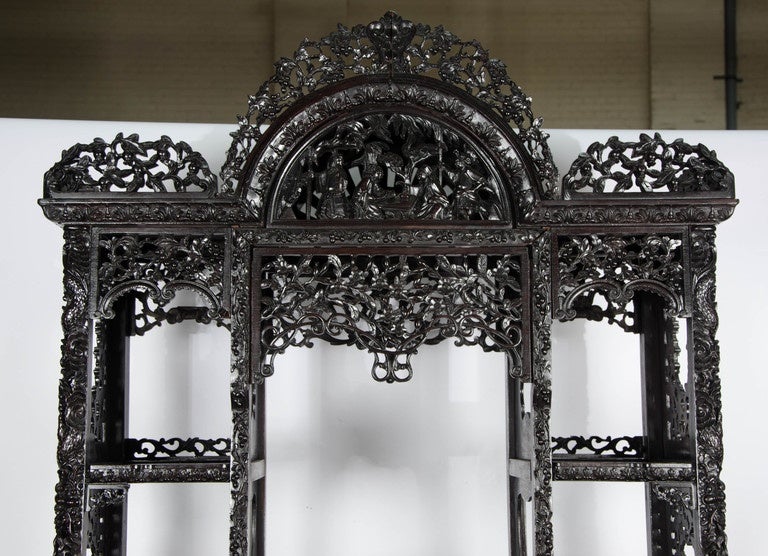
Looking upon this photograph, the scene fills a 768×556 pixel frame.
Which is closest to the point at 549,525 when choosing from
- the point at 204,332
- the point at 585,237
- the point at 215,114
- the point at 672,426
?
the point at 672,426

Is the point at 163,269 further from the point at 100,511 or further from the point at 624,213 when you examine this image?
the point at 624,213

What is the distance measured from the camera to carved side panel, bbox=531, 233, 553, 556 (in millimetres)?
2330

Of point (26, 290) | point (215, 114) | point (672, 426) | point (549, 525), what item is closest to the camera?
point (549, 525)

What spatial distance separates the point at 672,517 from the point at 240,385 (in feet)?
5.08

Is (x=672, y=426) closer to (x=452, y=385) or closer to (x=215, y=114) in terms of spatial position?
(x=452, y=385)

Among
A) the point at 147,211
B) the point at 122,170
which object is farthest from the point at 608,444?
the point at 122,170

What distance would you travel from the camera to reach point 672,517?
273cm

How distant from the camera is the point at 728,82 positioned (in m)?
5.04

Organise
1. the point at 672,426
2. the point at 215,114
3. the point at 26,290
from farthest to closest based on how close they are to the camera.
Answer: the point at 215,114, the point at 26,290, the point at 672,426

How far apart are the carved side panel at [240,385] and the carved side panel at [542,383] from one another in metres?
0.84

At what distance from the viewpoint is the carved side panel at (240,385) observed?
7.61ft

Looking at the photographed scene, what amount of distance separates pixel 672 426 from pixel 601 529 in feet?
2.09

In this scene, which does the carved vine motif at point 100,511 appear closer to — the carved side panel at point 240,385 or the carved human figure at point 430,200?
the carved side panel at point 240,385

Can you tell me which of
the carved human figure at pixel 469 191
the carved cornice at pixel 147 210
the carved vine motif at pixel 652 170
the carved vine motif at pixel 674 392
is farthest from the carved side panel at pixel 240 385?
the carved vine motif at pixel 674 392
